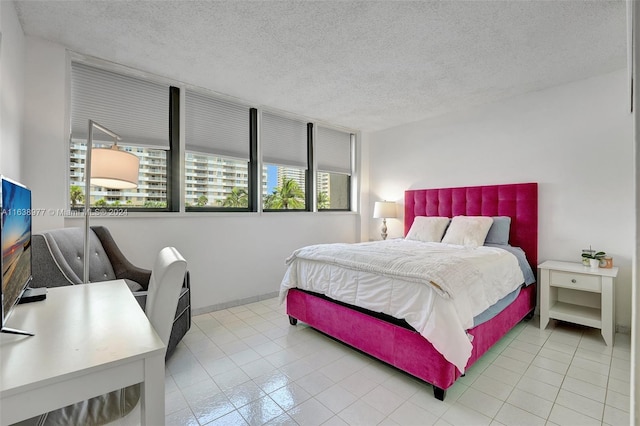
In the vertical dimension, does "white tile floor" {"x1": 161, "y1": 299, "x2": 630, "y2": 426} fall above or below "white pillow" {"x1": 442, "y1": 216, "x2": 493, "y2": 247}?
below

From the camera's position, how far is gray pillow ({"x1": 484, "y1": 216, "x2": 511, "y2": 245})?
3203mm

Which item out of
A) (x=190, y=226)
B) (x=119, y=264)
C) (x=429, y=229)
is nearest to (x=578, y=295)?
(x=429, y=229)

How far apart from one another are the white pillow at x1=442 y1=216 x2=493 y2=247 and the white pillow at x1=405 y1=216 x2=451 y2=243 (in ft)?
0.38

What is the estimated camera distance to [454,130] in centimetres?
389

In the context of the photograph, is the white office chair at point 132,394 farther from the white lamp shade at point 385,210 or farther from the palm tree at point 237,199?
the white lamp shade at point 385,210

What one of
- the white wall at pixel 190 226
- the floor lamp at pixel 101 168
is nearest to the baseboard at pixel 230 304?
the white wall at pixel 190 226

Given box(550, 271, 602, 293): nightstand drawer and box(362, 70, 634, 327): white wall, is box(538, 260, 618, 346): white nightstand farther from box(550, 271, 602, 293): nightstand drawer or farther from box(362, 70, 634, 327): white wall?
box(362, 70, 634, 327): white wall

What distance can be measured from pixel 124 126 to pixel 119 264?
1.33 meters

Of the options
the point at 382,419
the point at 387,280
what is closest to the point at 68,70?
the point at 387,280

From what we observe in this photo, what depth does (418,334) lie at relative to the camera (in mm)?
1856

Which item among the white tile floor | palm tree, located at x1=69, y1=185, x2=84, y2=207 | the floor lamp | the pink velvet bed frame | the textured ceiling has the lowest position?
the white tile floor

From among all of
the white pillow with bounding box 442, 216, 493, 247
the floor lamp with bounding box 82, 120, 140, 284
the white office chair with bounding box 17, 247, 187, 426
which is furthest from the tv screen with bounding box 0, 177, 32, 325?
the white pillow with bounding box 442, 216, 493, 247

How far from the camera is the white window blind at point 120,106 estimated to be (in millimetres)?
2586

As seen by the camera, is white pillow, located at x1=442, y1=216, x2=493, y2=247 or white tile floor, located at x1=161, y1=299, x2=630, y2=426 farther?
white pillow, located at x1=442, y1=216, x2=493, y2=247
